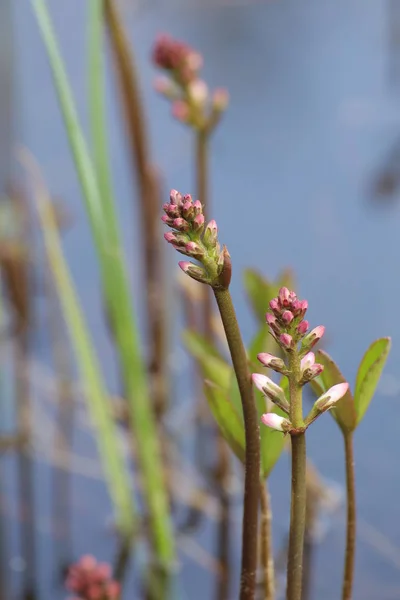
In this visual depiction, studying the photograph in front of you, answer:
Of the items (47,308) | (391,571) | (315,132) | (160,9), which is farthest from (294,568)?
(160,9)

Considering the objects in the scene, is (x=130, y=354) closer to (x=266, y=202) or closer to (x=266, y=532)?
(x=266, y=532)

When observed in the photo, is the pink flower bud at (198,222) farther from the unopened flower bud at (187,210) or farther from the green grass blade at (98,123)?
the green grass blade at (98,123)

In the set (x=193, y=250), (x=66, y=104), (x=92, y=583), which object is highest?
(x=66, y=104)

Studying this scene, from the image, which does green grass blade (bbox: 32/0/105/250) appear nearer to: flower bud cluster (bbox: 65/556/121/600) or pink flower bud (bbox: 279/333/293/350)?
flower bud cluster (bbox: 65/556/121/600)

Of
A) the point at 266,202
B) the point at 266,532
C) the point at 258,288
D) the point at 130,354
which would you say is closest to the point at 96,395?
the point at 130,354

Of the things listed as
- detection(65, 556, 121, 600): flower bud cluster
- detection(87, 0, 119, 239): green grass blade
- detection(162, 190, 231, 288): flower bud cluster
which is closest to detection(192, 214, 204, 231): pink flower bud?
detection(162, 190, 231, 288): flower bud cluster
